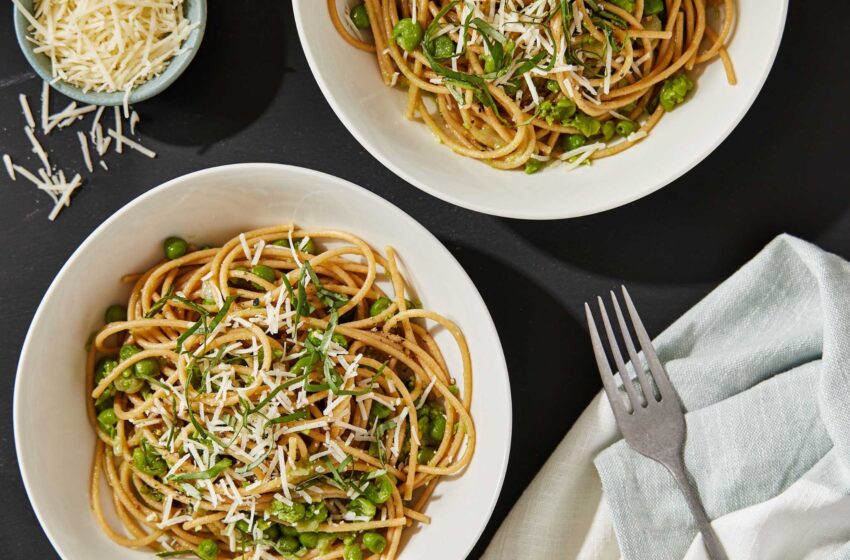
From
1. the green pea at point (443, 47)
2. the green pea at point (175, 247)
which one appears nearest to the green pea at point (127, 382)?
the green pea at point (175, 247)

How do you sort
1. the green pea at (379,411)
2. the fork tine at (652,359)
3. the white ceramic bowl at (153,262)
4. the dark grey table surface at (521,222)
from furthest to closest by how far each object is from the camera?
1. the dark grey table surface at (521,222)
2. the fork tine at (652,359)
3. the green pea at (379,411)
4. the white ceramic bowl at (153,262)

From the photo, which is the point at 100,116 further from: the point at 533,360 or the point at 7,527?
the point at 533,360

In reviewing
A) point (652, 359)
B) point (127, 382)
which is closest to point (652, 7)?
point (652, 359)

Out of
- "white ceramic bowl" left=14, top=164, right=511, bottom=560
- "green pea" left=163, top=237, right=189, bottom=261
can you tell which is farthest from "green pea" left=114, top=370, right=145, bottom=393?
"green pea" left=163, top=237, right=189, bottom=261

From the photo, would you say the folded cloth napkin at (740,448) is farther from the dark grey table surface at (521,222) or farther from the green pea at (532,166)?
the green pea at (532,166)

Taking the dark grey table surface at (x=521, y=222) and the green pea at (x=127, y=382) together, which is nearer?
the green pea at (x=127, y=382)

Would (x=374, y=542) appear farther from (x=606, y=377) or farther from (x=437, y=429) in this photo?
(x=606, y=377)

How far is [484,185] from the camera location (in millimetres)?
2188

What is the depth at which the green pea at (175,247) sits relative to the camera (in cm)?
218

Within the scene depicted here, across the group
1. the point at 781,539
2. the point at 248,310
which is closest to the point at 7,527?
the point at 248,310

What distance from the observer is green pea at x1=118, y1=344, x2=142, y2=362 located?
85.6 inches

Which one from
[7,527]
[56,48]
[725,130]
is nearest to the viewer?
[725,130]

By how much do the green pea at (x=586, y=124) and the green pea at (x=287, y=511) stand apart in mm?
1184

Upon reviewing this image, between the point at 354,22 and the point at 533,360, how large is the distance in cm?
105
